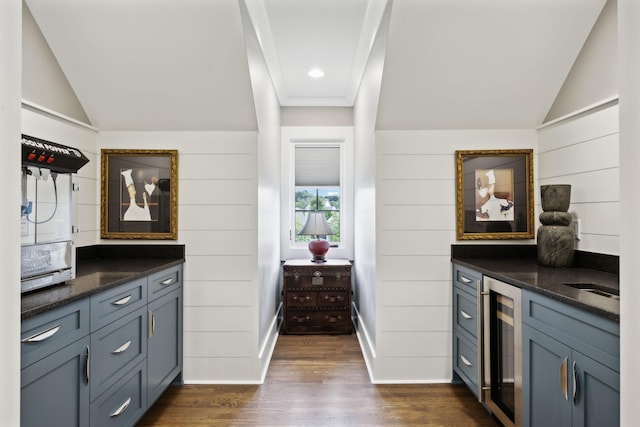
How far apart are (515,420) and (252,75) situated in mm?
2449

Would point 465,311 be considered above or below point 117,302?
below

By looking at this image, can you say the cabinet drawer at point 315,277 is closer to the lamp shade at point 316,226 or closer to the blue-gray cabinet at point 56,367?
the lamp shade at point 316,226

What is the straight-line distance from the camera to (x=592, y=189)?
2229 millimetres

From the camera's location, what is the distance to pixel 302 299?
378cm

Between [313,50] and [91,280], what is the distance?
2.25 meters

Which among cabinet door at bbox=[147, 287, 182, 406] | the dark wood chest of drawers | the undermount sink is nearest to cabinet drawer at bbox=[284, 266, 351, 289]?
the dark wood chest of drawers

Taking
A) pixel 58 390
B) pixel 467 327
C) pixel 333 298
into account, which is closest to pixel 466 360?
pixel 467 327

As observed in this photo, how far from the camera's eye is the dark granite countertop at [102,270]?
1.44m

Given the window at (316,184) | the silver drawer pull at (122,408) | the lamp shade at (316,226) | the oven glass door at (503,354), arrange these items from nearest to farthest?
1. the silver drawer pull at (122,408)
2. the oven glass door at (503,354)
3. the lamp shade at (316,226)
4. the window at (316,184)

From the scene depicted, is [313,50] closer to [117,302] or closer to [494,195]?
[494,195]

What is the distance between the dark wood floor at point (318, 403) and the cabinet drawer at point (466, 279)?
2.39ft

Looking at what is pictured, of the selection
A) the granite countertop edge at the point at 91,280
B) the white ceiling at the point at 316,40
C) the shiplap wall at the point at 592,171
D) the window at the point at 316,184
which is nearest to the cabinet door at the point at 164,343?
the granite countertop edge at the point at 91,280

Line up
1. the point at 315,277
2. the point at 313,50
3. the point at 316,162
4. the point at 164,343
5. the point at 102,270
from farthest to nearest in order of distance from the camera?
the point at 316,162 → the point at 315,277 → the point at 313,50 → the point at 164,343 → the point at 102,270

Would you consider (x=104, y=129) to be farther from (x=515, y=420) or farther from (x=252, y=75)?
(x=515, y=420)
